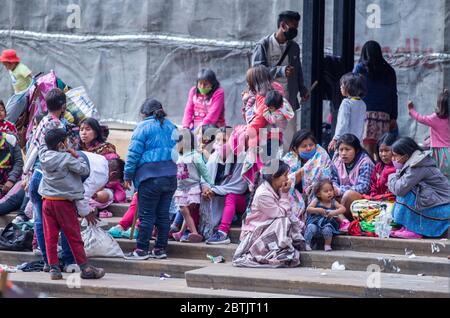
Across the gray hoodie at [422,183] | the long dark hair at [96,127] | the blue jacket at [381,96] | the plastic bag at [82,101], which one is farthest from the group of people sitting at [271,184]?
the plastic bag at [82,101]

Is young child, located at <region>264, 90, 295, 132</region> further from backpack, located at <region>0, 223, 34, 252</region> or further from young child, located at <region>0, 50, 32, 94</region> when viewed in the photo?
young child, located at <region>0, 50, 32, 94</region>

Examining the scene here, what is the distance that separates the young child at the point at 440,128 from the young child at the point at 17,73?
179 inches

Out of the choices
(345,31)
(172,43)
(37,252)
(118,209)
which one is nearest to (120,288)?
(37,252)

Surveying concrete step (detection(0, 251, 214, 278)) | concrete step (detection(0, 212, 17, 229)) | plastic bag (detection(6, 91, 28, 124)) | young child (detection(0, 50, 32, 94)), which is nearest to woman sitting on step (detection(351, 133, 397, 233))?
concrete step (detection(0, 251, 214, 278))

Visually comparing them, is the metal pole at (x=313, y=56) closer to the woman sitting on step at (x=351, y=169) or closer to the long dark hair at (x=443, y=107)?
the woman sitting on step at (x=351, y=169)

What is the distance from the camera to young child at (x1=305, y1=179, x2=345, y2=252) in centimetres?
1102

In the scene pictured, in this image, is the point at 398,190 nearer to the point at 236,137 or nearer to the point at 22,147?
the point at 236,137

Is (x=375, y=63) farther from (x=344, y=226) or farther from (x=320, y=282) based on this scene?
(x=320, y=282)

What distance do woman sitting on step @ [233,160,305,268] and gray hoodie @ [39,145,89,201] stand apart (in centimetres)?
160

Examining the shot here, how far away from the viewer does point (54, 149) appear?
10719 mm

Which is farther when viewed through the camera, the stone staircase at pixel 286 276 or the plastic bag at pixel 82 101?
the plastic bag at pixel 82 101

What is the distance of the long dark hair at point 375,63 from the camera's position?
13016 millimetres

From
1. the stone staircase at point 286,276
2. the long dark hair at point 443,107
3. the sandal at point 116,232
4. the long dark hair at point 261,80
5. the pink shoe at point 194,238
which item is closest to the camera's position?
the stone staircase at point 286,276

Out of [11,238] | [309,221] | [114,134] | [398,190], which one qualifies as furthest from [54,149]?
[114,134]
